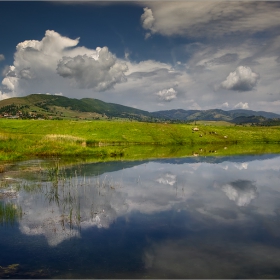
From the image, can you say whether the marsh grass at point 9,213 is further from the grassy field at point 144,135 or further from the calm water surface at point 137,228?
the grassy field at point 144,135

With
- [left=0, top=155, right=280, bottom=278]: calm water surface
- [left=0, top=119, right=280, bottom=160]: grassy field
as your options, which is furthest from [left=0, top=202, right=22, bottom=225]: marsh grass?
[left=0, top=119, right=280, bottom=160]: grassy field

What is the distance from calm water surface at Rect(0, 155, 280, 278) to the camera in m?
16.8

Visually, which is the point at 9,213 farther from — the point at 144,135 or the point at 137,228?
the point at 144,135

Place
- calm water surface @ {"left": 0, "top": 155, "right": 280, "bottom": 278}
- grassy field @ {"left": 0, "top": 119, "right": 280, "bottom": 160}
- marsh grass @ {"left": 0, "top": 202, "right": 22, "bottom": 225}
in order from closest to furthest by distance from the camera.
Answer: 1. calm water surface @ {"left": 0, "top": 155, "right": 280, "bottom": 278}
2. marsh grass @ {"left": 0, "top": 202, "right": 22, "bottom": 225}
3. grassy field @ {"left": 0, "top": 119, "right": 280, "bottom": 160}

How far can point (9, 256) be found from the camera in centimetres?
1783

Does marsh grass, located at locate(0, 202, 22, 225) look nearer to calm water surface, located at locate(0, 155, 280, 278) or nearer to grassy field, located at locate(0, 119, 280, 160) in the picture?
calm water surface, located at locate(0, 155, 280, 278)

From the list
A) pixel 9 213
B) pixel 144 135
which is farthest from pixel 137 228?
pixel 144 135

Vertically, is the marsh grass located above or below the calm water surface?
above

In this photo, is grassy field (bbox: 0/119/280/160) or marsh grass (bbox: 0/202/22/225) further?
grassy field (bbox: 0/119/280/160)

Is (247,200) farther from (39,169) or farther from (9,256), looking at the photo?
(39,169)

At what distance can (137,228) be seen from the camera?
2308 centimetres

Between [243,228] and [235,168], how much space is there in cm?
3509

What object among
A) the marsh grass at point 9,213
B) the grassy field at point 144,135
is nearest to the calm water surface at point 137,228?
the marsh grass at point 9,213

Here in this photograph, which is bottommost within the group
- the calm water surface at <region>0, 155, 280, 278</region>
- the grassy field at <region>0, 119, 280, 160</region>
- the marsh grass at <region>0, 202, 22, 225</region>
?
the calm water surface at <region>0, 155, 280, 278</region>
